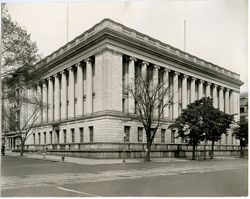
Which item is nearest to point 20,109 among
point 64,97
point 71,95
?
point 64,97

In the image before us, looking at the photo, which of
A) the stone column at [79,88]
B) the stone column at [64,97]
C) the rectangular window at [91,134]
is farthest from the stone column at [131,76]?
the stone column at [64,97]

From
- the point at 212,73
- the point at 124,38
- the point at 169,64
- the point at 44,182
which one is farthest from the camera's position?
the point at 212,73

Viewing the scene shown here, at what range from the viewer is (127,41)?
45.1m

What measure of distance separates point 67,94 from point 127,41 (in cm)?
1435

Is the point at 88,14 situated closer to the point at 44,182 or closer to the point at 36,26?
the point at 36,26

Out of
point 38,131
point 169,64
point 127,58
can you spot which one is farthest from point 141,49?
point 38,131

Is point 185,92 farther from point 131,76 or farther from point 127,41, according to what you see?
point 127,41

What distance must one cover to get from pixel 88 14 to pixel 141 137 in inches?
1027

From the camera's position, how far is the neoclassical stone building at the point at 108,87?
143 feet

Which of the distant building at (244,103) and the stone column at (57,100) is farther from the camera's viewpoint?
the distant building at (244,103)

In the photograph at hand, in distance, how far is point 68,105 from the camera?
5325cm

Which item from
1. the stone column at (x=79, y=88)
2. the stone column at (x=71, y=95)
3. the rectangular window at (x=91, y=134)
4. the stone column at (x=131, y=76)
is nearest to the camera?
the rectangular window at (x=91, y=134)

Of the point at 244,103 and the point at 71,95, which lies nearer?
the point at 71,95

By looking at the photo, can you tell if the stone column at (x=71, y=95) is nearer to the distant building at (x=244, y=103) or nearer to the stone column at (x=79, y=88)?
the stone column at (x=79, y=88)
